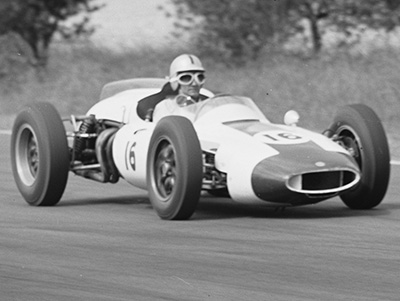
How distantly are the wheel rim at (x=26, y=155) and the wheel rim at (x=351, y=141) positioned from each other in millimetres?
2586

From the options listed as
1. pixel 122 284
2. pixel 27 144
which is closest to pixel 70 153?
pixel 27 144

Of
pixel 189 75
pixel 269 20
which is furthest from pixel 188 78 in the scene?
pixel 269 20

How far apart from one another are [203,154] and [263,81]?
1295cm

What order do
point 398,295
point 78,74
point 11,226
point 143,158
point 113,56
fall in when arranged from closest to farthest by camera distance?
point 398,295, point 11,226, point 143,158, point 78,74, point 113,56

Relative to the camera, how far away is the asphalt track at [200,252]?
7305 mm

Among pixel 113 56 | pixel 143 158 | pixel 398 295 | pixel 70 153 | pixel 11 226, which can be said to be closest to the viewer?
pixel 398 295

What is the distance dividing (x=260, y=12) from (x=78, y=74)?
366cm

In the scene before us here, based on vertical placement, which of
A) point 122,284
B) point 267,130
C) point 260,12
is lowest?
point 122,284

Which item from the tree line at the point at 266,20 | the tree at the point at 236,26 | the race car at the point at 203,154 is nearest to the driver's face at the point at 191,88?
the race car at the point at 203,154

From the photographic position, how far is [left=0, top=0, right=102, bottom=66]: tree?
96.1ft

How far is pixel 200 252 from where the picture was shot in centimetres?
866

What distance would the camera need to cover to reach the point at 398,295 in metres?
7.11

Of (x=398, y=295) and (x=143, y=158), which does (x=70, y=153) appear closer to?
(x=143, y=158)

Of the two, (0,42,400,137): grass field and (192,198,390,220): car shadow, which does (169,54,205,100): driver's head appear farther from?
(0,42,400,137): grass field
